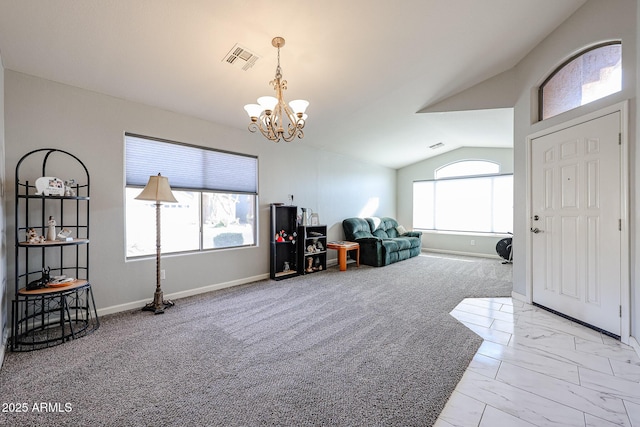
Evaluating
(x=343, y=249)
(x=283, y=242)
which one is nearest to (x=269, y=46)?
(x=283, y=242)

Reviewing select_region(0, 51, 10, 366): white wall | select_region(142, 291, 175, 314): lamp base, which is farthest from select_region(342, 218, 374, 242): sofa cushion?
select_region(0, 51, 10, 366): white wall

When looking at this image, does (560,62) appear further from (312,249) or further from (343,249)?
(312,249)

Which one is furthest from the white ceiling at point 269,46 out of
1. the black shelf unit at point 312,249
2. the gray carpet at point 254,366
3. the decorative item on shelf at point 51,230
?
the gray carpet at point 254,366

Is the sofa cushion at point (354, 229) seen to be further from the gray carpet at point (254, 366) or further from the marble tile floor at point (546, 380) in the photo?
the marble tile floor at point (546, 380)

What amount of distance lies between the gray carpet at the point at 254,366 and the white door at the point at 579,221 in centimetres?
119

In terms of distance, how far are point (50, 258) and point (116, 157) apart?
1.21 metres

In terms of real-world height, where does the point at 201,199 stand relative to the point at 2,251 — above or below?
above

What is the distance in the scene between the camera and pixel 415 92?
395 centimetres

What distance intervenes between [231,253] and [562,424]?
12.6 ft

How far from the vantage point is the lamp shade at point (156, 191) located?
3.04 m

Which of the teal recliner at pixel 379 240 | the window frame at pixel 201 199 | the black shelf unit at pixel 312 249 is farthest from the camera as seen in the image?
the teal recliner at pixel 379 240

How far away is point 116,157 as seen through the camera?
3.10 m

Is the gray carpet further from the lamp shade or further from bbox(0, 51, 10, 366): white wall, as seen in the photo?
the lamp shade

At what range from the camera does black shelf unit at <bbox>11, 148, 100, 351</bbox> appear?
94.6 inches
